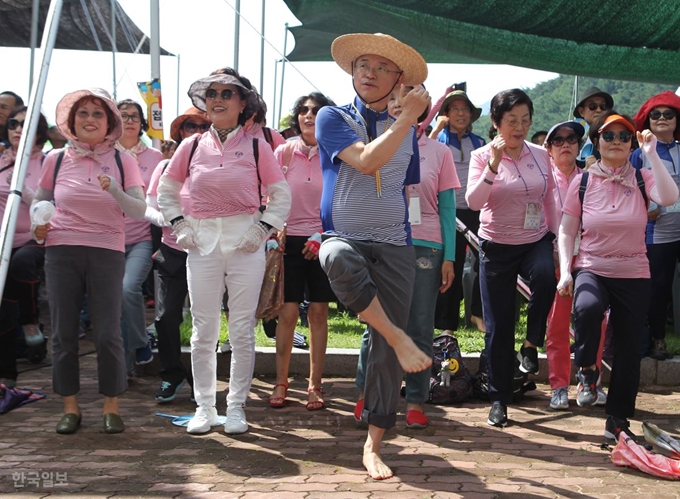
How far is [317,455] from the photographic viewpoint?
5203mm

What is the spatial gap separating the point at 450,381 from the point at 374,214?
2523 millimetres

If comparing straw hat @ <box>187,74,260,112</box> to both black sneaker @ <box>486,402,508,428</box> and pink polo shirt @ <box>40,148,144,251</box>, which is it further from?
black sneaker @ <box>486,402,508,428</box>

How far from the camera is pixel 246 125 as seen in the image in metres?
6.32

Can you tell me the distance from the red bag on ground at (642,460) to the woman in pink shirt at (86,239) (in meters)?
3.14

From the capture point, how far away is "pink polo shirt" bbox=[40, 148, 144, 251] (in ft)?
18.9

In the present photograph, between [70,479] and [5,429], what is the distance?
1419 mm

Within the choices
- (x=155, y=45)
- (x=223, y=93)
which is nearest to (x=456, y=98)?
(x=223, y=93)

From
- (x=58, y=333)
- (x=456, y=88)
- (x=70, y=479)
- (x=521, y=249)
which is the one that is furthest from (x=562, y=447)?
(x=456, y=88)

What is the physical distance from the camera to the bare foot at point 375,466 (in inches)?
182

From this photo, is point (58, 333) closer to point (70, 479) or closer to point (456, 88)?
point (70, 479)

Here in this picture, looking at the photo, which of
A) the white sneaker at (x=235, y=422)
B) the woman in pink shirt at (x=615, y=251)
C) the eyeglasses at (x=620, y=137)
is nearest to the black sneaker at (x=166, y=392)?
the white sneaker at (x=235, y=422)

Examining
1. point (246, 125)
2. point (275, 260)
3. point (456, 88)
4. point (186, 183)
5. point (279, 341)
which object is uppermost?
point (456, 88)

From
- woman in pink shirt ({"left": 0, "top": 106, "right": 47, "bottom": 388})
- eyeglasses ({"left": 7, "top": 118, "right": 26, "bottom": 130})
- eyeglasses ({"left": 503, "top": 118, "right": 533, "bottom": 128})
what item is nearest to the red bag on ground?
eyeglasses ({"left": 503, "top": 118, "right": 533, "bottom": 128})

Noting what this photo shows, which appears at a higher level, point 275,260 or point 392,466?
point 275,260
